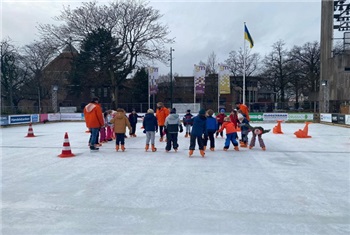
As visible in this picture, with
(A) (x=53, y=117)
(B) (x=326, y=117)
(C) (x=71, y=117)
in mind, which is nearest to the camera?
(B) (x=326, y=117)

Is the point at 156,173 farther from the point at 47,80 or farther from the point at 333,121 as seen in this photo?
the point at 47,80

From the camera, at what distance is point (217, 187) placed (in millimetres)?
5652

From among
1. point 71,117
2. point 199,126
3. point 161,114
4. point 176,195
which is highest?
point 161,114

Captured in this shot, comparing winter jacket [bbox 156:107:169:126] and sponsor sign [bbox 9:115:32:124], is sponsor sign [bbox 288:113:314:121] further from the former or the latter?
sponsor sign [bbox 9:115:32:124]

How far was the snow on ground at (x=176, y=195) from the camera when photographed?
383 centimetres

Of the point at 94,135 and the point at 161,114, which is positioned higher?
the point at 161,114

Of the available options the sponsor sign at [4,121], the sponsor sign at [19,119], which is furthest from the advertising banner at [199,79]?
the sponsor sign at [4,121]

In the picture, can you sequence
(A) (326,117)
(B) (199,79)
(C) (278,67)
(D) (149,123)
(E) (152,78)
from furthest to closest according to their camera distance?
(C) (278,67), (E) (152,78), (B) (199,79), (A) (326,117), (D) (149,123)

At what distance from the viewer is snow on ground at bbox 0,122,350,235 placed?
151 inches

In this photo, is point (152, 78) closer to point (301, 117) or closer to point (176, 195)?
A: point (301, 117)

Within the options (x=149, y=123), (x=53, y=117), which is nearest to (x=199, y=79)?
(x=53, y=117)

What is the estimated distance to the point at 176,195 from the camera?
5.14m

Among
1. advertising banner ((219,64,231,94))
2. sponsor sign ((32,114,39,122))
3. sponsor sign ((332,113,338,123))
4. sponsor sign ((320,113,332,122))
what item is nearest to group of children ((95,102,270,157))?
sponsor sign ((332,113,338,123))

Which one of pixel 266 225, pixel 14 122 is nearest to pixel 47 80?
pixel 14 122
